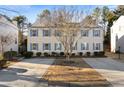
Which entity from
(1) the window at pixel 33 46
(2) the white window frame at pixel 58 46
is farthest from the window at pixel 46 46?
(1) the window at pixel 33 46

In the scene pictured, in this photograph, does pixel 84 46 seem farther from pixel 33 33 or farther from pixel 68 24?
pixel 68 24

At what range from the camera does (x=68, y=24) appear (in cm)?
2364

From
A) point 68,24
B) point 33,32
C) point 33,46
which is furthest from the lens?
point 33,32

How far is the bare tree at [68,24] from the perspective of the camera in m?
23.6

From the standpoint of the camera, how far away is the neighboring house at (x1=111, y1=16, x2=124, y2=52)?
38.2 m

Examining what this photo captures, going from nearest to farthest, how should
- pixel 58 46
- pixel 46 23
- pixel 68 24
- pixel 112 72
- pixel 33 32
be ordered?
pixel 112 72 → pixel 68 24 → pixel 46 23 → pixel 58 46 → pixel 33 32

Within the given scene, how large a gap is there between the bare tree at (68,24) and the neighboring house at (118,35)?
13101 mm

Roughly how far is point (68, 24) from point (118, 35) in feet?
60.5

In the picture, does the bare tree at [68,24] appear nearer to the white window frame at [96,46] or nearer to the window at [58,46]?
the window at [58,46]

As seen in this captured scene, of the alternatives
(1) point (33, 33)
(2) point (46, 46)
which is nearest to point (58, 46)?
(2) point (46, 46)

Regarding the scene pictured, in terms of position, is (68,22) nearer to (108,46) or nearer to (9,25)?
(9,25)

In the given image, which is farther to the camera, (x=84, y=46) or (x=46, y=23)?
(x=84, y=46)

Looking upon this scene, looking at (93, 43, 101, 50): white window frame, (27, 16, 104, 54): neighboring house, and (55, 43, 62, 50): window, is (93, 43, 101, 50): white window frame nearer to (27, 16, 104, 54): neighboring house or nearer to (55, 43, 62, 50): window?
(27, 16, 104, 54): neighboring house
